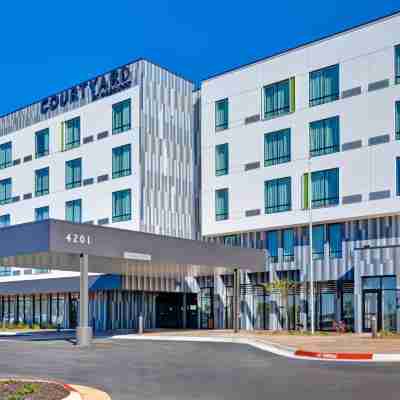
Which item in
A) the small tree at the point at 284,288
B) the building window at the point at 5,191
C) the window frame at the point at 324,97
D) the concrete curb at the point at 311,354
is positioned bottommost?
the concrete curb at the point at 311,354

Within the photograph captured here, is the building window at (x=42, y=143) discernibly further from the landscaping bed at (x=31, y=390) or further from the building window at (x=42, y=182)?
the landscaping bed at (x=31, y=390)

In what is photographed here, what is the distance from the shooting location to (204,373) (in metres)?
16.8

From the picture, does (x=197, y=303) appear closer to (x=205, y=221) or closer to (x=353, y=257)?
(x=205, y=221)

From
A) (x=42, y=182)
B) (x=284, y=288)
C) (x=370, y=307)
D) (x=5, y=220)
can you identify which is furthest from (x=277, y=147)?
(x=5, y=220)

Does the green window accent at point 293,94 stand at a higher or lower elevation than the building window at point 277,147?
higher

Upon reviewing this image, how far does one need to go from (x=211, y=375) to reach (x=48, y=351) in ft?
35.2

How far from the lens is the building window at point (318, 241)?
38188mm

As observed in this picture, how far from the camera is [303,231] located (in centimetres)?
3903

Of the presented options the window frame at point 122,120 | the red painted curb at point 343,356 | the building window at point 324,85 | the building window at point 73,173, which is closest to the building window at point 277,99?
the building window at point 324,85

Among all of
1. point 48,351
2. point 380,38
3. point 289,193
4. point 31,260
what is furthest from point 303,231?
point 48,351

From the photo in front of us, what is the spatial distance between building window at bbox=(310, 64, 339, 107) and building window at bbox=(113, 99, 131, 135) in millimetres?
12671

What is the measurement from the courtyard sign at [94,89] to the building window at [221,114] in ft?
20.3

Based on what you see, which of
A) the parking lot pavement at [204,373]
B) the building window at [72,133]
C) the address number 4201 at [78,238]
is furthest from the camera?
the building window at [72,133]

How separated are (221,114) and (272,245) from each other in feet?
30.6
